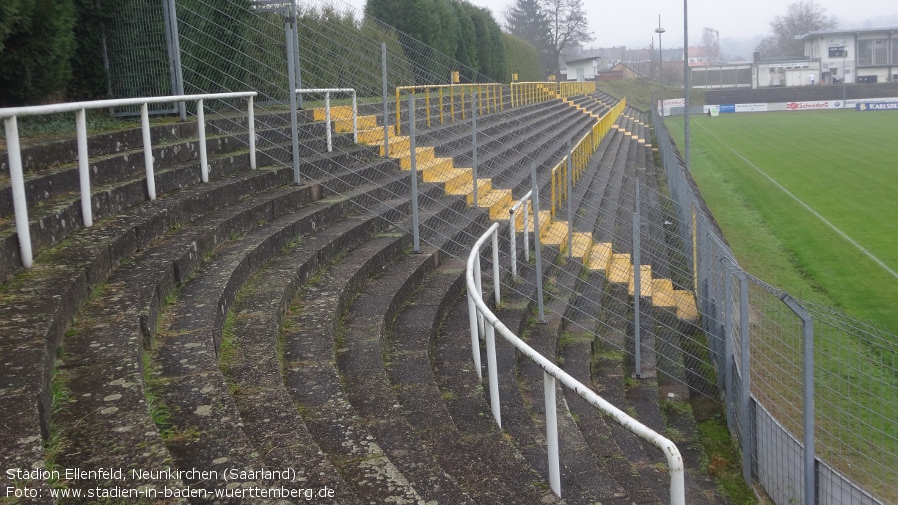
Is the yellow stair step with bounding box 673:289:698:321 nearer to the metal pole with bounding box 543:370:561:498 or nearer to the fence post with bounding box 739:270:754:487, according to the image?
the fence post with bounding box 739:270:754:487

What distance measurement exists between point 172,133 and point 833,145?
35.0m

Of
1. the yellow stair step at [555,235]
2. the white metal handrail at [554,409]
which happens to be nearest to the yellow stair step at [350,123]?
the yellow stair step at [555,235]

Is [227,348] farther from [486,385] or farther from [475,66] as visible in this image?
[475,66]

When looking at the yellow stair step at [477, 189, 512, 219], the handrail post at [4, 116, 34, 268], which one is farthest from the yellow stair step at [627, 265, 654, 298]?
the handrail post at [4, 116, 34, 268]

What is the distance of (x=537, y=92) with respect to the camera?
102 ft


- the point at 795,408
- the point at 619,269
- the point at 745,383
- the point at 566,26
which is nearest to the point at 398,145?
the point at 619,269

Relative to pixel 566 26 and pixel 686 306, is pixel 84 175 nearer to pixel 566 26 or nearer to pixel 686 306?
pixel 686 306

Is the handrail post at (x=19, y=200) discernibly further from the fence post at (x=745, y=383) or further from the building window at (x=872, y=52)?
the building window at (x=872, y=52)

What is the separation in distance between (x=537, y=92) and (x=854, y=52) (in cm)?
7440

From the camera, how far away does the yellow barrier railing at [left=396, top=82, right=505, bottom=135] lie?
13.7 meters

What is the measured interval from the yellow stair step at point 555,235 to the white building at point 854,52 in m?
88.4

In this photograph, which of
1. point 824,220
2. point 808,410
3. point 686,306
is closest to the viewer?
point 808,410

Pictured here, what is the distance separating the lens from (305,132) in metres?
10.6

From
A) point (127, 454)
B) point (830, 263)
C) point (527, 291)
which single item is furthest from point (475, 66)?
point (127, 454)
